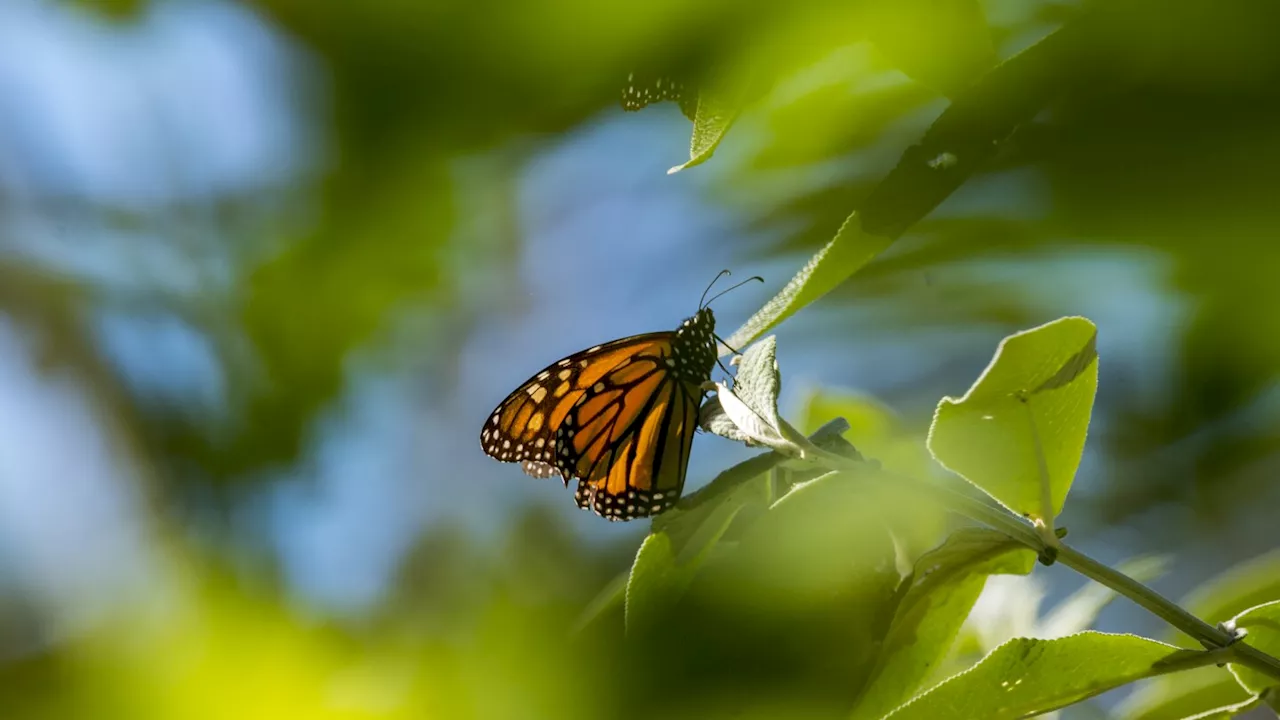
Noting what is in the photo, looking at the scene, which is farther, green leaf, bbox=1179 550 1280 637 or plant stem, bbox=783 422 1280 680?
Answer: green leaf, bbox=1179 550 1280 637

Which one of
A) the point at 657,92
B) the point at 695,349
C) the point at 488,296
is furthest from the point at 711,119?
the point at 488,296

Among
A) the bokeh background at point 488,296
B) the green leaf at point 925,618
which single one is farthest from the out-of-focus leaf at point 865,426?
the green leaf at point 925,618

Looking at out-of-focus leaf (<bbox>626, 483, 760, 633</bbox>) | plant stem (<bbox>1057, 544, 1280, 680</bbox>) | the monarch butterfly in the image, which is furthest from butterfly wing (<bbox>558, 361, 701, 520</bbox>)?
plant stem (<bbox>1057, 544, 1280, 680</bbox>)

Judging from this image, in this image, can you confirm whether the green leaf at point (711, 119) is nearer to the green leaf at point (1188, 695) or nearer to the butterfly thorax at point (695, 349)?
the butterfly thorax at point (695, 349)

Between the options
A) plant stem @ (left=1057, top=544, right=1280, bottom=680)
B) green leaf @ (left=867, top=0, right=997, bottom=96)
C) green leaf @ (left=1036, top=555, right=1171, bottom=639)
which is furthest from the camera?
green leaf @ (left=1036, top=555, right=1171, bottom=639)

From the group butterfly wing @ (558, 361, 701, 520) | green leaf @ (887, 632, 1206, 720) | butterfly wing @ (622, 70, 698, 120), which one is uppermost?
butterfly wing @ (622, 70, 698, 120)

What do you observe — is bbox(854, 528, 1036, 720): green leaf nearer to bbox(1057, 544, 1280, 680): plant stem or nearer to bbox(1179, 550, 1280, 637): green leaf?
bbox(1057, 544, 1280, 680): plant stem

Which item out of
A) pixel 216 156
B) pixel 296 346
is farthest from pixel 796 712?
pixel 216 156
